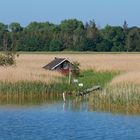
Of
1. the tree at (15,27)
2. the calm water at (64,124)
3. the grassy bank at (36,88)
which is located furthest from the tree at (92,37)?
the calm water at (64,124)

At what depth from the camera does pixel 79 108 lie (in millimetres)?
27062

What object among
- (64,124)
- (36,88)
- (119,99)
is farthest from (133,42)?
(64,124)

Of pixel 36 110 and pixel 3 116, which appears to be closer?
pixel 3 116

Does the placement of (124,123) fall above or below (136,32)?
below

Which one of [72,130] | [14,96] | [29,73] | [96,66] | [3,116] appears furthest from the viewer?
[96,66]

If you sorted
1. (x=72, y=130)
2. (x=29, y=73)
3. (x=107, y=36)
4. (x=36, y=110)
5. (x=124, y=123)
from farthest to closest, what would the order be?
1. (x=107, y=36)
2. (x=29, y=73)
3. (x=36, y=110)
4. (x=124, y=123)
5. (x=72, y=130)

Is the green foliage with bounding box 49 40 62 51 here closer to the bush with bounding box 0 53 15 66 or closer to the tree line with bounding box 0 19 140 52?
the tree line with bounding box 0 19 140 52

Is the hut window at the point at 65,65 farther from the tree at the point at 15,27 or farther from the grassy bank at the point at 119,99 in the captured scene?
the tree at the point at 15,27

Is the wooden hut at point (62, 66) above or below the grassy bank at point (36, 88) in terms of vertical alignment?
above

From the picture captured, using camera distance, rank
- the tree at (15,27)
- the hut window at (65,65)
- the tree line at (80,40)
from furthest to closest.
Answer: the tree at (15,27)
the tree line at (80,40)
the hut window at (65,65)

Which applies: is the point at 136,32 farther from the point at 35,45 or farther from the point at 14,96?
the point at 14,96

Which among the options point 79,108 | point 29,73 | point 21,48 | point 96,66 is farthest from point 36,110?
point 21,48

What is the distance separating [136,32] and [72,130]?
79.1 m

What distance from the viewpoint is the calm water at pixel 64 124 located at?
1988cm
